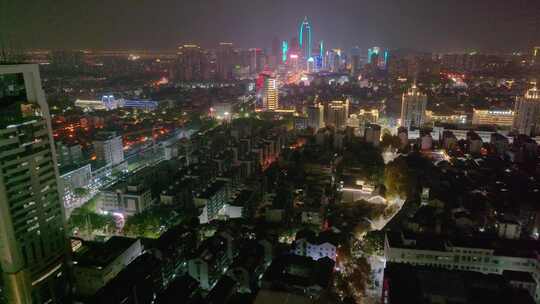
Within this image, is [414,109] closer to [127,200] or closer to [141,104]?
[127,200]

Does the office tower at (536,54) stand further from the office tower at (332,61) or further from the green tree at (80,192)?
the office tower at (332,61)

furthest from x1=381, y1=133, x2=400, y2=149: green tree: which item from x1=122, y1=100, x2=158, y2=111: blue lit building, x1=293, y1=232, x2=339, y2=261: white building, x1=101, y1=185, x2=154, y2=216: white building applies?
x1=122, y1=100, x2=158, y2=111: blue lit building

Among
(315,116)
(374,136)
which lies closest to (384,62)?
(315,116)

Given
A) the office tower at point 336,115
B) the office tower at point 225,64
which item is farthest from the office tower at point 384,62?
the office tower at point 336,115

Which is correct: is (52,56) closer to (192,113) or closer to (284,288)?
(192,113)

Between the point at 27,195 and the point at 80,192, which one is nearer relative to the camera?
the point at 27,195

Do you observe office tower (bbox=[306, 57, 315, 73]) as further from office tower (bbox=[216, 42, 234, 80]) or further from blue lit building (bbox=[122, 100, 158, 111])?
blue lit building (bbox=[122, 100, 158, 111])
